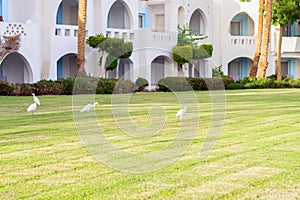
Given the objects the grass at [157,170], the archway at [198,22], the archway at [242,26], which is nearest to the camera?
the grass at [157,170]

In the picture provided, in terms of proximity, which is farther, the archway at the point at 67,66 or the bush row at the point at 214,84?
the archway at the point at 67,66

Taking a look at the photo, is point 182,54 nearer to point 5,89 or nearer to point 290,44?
point 290,44

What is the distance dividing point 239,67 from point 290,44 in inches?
146

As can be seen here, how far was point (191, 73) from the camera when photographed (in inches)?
1566

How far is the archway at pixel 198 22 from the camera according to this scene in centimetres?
4303

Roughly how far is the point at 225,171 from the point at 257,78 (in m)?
29.3

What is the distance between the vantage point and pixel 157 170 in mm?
8828

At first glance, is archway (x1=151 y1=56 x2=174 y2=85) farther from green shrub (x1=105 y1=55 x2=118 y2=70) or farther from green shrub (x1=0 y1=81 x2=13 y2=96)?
green shrub (x1=0 y1=81 x2=13 y2=96)

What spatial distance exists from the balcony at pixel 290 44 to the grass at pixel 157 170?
1201 inches

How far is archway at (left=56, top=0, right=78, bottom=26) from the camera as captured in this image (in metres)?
34.9

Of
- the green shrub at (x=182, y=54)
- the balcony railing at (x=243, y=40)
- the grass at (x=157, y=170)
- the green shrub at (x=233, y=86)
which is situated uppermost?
the balcony railing at (x=243, y=40)

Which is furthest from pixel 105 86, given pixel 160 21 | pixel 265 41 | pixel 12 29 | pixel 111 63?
pixel 160 21

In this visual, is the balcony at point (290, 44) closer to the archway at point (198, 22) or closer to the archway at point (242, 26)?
the archway at point (242, 26)

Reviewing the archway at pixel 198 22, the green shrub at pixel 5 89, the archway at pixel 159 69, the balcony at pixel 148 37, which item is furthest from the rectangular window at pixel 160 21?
the green shrub at pixel 5 89
